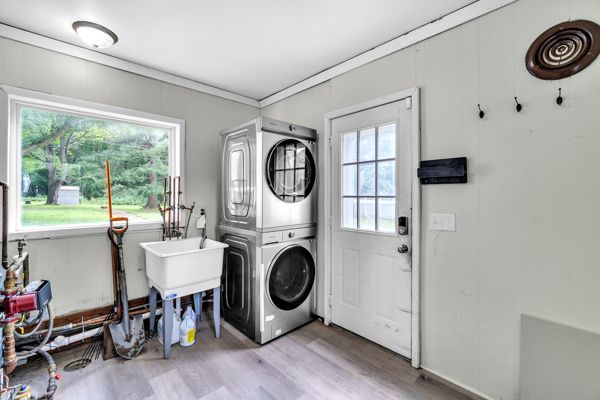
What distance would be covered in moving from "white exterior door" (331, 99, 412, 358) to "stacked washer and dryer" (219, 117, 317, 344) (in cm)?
29

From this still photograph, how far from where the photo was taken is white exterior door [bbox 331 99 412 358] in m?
2.11

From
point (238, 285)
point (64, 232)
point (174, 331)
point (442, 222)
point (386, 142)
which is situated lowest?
point (174, 331)

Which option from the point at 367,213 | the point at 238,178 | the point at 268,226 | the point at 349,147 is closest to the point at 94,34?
the point at 238,178

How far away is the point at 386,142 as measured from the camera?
2.22 meters

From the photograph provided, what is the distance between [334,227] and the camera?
2611mm

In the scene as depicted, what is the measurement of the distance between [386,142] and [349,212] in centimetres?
71

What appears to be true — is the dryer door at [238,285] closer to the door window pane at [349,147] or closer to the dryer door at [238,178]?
the dryer door at [238,178]

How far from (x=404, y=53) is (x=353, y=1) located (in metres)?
0.62

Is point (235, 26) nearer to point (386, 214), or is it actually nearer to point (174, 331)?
point (386, 214)

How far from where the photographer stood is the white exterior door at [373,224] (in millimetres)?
2105

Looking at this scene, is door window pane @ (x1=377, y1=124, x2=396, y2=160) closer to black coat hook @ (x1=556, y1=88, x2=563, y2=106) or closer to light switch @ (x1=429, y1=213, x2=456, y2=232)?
light switch @ (x1=429, y1=213, x2=456, y2=232)

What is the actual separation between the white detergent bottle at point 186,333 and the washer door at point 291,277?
0.73 m

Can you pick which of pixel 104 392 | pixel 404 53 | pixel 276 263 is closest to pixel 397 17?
pixel 404 53

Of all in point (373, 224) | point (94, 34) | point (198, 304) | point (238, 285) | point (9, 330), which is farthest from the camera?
point (198, 304)
